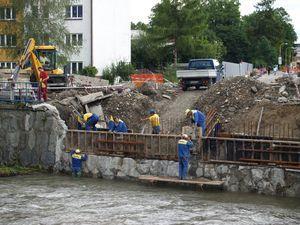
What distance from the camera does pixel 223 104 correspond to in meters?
29.5

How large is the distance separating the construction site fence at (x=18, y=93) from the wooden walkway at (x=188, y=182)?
318 inches

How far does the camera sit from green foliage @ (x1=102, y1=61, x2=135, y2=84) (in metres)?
53.3

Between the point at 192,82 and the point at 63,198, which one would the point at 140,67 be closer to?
the point at 192,82

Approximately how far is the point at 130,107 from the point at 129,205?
38.7ft

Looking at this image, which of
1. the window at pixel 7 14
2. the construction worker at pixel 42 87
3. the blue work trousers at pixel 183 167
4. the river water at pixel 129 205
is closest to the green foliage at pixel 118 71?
the window at pixel 7 14

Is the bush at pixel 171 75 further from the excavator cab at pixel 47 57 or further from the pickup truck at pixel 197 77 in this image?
the excavator cab at pixel 47 57

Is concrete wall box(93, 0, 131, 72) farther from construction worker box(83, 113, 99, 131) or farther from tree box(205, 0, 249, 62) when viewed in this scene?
tree box(205, 0, 249, 62)

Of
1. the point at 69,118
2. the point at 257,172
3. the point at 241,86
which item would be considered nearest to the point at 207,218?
the point at 257,172

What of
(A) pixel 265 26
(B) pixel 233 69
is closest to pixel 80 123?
(B) pixel 233 69

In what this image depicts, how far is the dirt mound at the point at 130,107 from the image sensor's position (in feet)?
97.5

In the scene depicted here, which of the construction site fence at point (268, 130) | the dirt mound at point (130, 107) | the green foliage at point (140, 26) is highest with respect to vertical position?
the green foliage at point (140, 26)

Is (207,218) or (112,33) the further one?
(112,33)

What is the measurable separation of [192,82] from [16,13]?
16.9m

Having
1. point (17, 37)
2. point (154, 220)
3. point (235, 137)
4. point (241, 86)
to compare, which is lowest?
point (154, 220)
